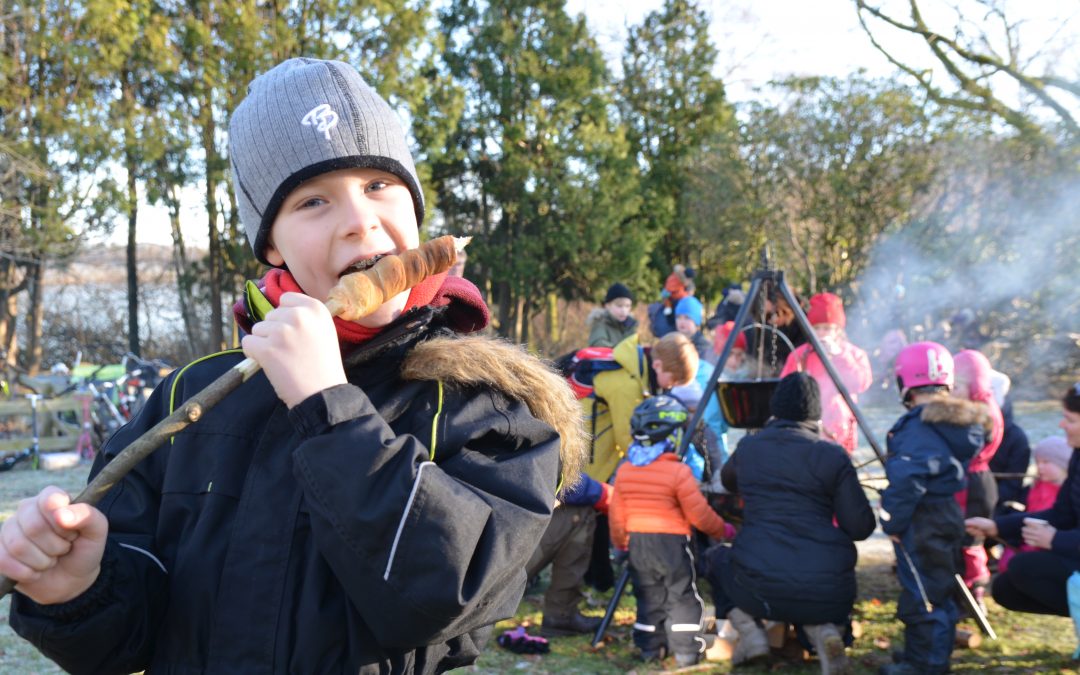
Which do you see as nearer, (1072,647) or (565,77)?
(1072,647)

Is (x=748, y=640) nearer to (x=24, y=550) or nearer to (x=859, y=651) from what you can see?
(x=859, y=651)

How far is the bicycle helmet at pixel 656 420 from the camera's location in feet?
15.7

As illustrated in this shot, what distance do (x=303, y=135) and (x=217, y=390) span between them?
43 cm

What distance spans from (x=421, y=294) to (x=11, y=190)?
42.1 feet

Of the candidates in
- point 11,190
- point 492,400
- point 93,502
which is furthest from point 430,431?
point 11,190

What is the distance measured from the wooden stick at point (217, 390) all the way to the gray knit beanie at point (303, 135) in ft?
0.66

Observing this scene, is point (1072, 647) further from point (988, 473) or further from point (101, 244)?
point (101, 244)

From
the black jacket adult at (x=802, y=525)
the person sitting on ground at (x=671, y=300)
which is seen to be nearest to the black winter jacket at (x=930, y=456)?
the black jacket adult at (x=802, y=525)

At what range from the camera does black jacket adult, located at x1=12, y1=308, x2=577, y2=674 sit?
112 centimetres

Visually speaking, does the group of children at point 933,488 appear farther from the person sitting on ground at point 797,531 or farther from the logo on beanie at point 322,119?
the logo on beanie at point 322,119

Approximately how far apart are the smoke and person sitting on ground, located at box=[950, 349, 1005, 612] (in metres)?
7.41

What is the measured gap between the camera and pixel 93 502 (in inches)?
47.7

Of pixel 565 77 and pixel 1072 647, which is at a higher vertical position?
pixel 565 77

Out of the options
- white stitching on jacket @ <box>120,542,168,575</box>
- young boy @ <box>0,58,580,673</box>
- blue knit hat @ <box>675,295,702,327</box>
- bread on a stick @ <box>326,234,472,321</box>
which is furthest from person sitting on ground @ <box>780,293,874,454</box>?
white stitching on jacket @ <box>120,542,168,575</box>
